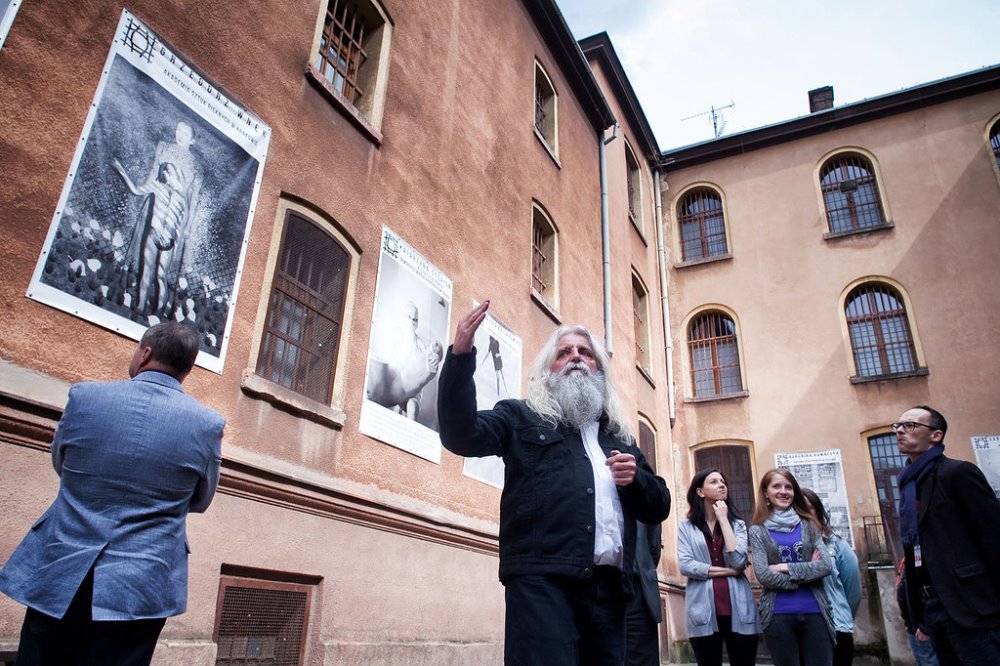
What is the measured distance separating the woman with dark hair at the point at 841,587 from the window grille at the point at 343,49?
6.31m

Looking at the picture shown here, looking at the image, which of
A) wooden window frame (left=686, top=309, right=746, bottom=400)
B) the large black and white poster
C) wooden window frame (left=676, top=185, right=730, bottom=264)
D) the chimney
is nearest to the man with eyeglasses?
the large black and white poster

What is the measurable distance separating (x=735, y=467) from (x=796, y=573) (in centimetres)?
1325

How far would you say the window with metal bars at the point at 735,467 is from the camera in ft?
56.0

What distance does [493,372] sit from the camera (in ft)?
31.3

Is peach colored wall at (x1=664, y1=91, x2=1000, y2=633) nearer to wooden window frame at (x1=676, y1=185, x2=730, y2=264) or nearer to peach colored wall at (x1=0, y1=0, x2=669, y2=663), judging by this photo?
wooden window frame at (x1=676, y1=185, x2=730, y2=264)

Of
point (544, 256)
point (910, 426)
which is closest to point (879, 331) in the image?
point (544, 256)

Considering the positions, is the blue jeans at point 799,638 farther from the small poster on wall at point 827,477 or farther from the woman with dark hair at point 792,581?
the small poster on wall at point 827,477

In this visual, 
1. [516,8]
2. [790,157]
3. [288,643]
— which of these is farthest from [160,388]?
[790,157]

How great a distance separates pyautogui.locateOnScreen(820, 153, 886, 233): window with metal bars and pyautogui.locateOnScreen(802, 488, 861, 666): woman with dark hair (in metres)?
14.7

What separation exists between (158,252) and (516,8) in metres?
9.31

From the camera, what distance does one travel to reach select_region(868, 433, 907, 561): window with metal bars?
50.3ft

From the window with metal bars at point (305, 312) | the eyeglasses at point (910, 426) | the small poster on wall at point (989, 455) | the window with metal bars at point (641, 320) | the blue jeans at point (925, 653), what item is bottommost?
the blue jeans at point (925, 653)

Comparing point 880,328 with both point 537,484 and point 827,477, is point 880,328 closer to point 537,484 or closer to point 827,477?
point 827,477

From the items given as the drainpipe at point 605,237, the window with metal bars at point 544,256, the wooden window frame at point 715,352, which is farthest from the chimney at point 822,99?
the window with metal bars at point 544,256
